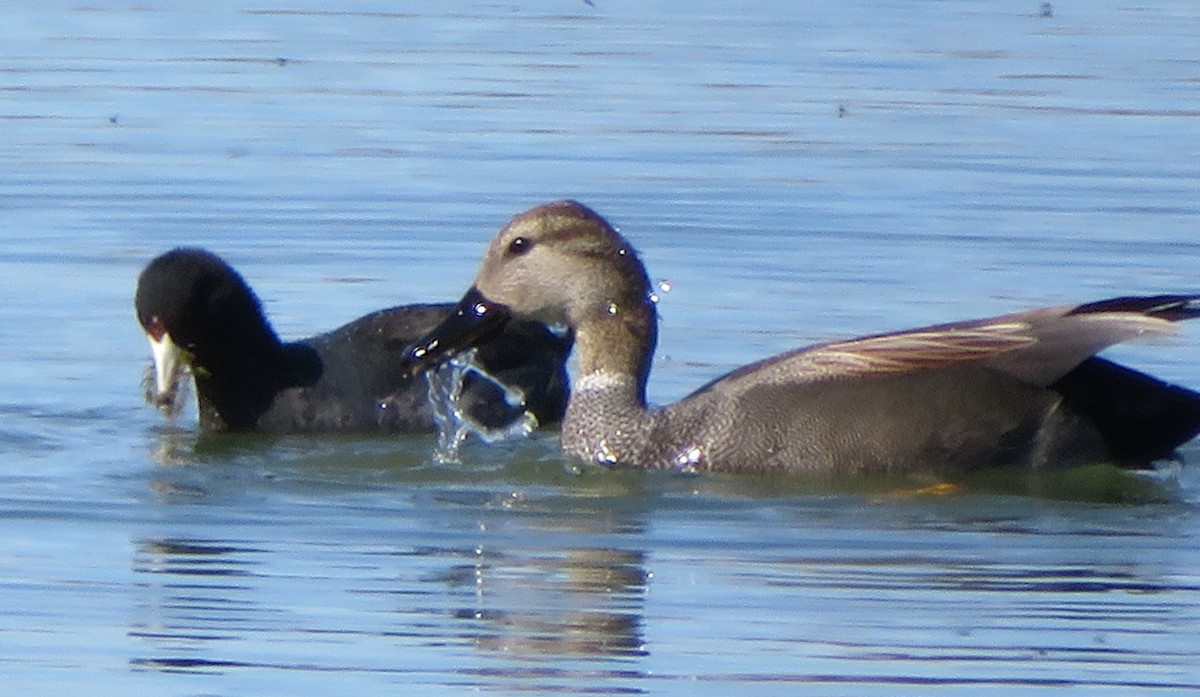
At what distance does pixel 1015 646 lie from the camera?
7645mm

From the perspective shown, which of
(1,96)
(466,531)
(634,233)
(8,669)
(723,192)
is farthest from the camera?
(1,96)

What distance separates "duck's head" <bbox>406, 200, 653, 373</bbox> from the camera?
1062cm

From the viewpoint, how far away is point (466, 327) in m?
10.7

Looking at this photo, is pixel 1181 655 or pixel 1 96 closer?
pixel 1181 655

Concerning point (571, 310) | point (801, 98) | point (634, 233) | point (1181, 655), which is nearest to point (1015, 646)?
point (1181, 655)

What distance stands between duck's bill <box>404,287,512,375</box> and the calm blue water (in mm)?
371

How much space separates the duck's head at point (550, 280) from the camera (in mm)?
10617

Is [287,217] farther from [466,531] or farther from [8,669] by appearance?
[8,669]

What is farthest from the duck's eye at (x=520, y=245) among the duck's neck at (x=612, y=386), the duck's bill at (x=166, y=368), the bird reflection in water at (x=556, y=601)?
the bird reflection in water at (x=556, y=601)

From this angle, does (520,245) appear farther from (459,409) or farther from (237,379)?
(237,379)

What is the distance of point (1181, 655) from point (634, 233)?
706 cm

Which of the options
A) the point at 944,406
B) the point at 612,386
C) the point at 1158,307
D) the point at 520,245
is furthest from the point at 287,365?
the point at 1158,307

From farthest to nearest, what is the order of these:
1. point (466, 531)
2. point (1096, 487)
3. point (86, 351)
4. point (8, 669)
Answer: point (86, 351) < point (1096, 487) < point (466, 531) < point (8, 669)

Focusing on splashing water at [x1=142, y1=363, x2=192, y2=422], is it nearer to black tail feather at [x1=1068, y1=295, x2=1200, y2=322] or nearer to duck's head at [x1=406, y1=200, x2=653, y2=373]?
duck's head at [x1=406, y1=200, x2=653, y2=373]
